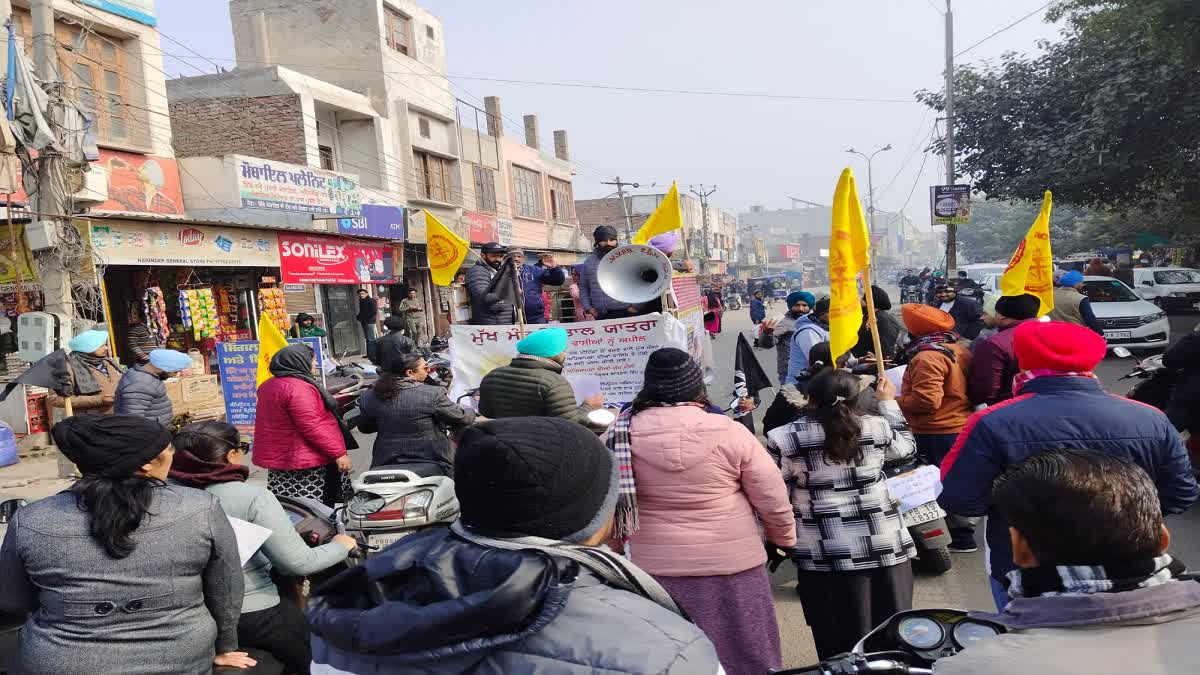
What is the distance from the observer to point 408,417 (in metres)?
4.78

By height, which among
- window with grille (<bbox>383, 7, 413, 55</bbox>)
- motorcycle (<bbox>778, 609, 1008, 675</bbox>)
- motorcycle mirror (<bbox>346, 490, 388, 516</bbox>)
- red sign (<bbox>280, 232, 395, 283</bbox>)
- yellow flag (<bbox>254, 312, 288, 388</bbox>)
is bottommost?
Result: motorcycle mirror (<bbox>346, 490, 388, 516</bbox>)

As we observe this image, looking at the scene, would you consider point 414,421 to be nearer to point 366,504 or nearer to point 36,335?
point 366,504

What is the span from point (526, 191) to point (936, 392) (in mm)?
27108

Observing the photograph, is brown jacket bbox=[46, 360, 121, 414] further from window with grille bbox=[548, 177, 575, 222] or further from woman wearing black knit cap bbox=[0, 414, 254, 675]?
window with grille bbox=[548, 177, 575, 222]

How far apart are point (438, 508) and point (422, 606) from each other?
8.94ft

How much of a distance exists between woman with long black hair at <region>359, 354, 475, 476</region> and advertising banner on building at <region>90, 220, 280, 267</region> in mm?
8919

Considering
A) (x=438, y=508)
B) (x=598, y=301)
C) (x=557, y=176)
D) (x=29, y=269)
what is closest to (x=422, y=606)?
(x=438, y=508)

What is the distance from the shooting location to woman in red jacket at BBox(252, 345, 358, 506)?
16.1 ft

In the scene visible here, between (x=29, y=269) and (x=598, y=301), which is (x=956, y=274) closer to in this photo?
(x=598, y=301)

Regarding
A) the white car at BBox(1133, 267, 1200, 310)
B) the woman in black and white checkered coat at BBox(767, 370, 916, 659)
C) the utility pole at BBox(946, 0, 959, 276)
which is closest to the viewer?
the woman in black and white checkered coat at BBox(767, 370, 916, 659)

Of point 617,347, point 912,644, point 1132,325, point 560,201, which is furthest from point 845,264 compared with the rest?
point 560,201

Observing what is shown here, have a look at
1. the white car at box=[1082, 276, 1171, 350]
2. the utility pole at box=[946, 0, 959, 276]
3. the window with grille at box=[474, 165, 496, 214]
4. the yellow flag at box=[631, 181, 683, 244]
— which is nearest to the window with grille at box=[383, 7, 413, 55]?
the window with grille at box=[474, 165, 496, 214]

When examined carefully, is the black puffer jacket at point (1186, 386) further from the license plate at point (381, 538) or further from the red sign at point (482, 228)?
the red sign at point (482, 228)

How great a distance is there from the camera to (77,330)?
9078mm
